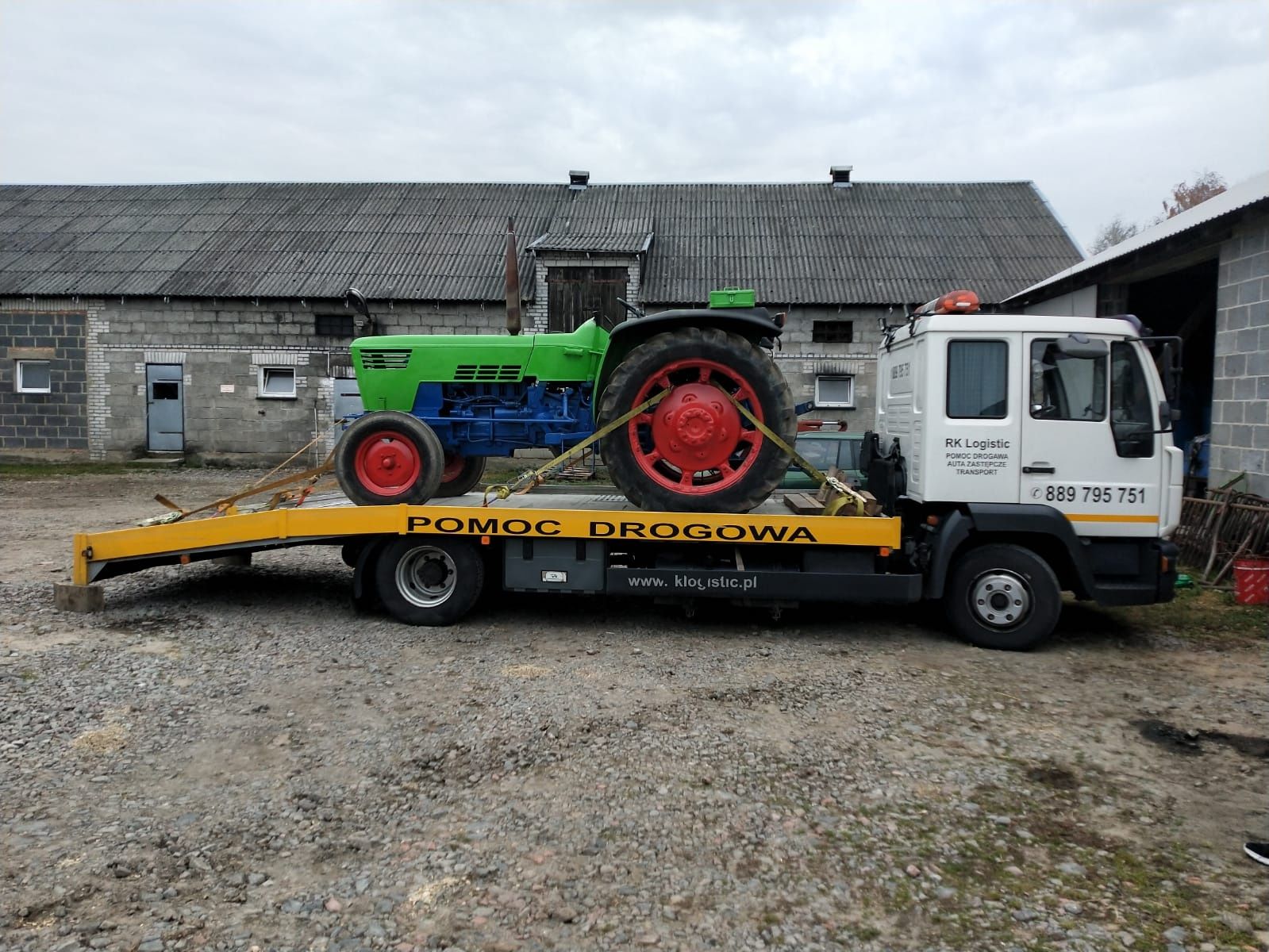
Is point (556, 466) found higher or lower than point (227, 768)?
higher

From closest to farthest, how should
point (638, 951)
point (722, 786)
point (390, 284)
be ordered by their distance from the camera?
1. point (638, 951)
2. point (722, 786)
3. point (390, 284)

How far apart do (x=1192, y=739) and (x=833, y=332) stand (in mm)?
14638

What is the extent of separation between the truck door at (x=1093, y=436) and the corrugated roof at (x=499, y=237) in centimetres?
1282

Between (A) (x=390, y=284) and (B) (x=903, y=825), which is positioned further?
(A) (x=390, y=284)

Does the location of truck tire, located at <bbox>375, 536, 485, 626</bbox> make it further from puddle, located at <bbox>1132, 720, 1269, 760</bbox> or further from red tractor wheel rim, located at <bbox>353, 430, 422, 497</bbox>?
puddle, located at <bbox>1132, 720, 1269, 760</bbox>

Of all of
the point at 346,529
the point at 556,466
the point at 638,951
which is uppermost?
the point at 556,466

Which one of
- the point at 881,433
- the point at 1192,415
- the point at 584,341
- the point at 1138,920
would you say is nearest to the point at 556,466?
the point at 584,341

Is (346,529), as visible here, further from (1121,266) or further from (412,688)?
(1121,266)

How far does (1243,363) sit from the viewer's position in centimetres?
882

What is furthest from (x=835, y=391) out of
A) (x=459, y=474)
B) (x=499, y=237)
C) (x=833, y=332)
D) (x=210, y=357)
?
(x=210, y=357)

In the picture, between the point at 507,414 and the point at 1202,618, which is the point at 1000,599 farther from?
the point at 507,414

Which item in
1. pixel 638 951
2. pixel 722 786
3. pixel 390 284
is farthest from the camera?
pixel 390 284

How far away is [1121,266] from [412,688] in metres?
10.0

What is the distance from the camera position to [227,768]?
3.83m
